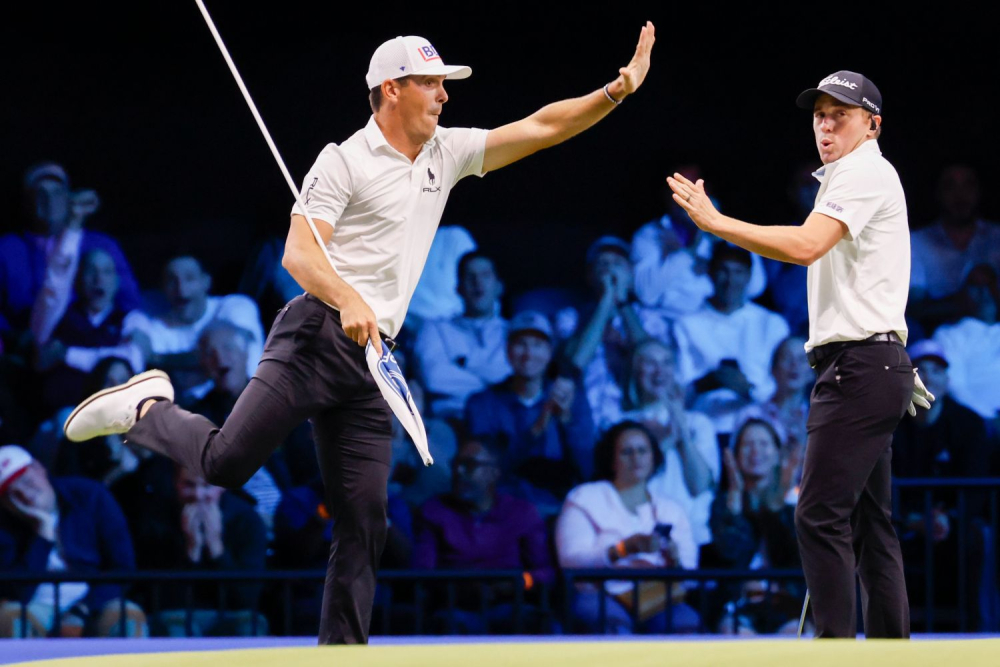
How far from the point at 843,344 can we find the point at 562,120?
85 cm

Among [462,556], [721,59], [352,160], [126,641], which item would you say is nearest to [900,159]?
[721,59]

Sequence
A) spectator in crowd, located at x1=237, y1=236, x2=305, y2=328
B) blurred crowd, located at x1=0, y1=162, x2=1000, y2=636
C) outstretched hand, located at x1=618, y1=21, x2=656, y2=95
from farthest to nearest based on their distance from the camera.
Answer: spectator in crowd, located at x1=237, y1=236, x2=305, y2=328 < blurred crowd, located at x1=0, y1=162, x2=1000, y2=636 < outstretched hand, located at x1=618, y1=21, x2=656, y2=95

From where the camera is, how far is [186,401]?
17.1ft

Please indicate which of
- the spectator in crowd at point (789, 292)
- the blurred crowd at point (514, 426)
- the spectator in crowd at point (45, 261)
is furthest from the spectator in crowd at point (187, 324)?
the spectator in crowd at point (789, 292)

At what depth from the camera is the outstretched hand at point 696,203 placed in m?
2.70

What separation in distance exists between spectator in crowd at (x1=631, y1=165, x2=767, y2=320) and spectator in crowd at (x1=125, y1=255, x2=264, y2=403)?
1.61m

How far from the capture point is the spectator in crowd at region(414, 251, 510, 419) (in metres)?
5.26

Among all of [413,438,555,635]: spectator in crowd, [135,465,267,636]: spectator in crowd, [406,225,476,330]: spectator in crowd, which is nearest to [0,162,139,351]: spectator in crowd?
[135,465,267,636]: spectator in crowd

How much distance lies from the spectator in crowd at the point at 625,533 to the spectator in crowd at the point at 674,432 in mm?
40

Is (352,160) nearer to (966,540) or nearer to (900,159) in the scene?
(966,540)

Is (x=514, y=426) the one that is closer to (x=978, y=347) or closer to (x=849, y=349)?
(x=978, y=347)

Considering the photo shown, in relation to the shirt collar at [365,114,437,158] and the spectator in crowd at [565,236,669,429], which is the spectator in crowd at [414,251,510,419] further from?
the shirt collar at [365,114,437,158]

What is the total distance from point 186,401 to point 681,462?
6.58ft

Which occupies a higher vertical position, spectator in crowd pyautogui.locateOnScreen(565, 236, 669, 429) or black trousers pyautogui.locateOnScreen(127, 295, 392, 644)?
spectator in crowd pyautogui.locateOnScreen(565, 236, 669, 429)
